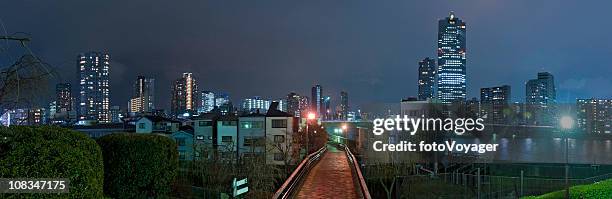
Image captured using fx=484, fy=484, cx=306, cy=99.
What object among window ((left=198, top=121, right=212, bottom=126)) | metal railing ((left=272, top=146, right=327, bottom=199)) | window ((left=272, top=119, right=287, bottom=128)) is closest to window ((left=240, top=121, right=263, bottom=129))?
window ((left=272, top=119, right=287, bottom=128))

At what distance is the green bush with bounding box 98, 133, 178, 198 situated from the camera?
342 inches

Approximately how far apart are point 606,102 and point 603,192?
3292 centimetres

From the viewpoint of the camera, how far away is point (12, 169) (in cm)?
500

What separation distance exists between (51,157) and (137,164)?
374cm

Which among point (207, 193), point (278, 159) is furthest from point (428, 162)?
point (207, 193)

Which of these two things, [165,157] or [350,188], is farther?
[350,188]

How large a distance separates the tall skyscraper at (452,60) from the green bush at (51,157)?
305 ft

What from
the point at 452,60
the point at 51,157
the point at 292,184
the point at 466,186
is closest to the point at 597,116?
the point at 466,186

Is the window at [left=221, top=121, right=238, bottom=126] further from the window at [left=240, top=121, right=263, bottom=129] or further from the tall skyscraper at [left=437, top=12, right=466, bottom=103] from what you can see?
the tall skyscraper at [left=437, top=12, right=466, bottom=103]

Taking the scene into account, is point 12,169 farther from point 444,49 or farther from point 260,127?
point 444,49

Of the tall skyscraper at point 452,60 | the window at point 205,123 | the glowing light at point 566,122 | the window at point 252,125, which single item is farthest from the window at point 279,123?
the tall skyscraper at point 452,60

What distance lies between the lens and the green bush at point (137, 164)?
869 cm

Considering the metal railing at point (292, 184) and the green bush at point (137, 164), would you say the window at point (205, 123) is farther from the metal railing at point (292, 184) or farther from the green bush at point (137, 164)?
the green bush at point (137, 164)

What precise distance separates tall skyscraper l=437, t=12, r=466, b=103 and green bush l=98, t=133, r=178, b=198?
89312 millimetres
